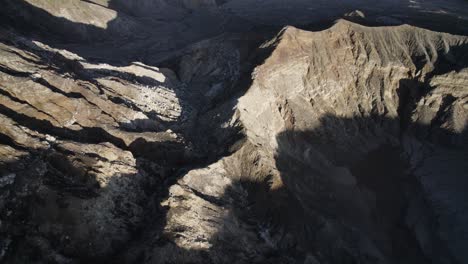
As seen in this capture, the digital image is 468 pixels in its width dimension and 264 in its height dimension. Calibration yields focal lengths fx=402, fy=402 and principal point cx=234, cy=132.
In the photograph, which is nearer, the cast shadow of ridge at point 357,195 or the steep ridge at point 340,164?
the steep ridge at point 340,164

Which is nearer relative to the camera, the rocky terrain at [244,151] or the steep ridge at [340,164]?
the rocky terrain at [244,151]

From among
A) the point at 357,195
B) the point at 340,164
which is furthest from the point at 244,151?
the point at 357,195

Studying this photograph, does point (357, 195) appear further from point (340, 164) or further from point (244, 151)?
point (244, 151)

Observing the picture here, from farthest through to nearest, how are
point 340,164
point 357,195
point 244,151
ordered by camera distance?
point 340,164, point 357,195, point 244,151

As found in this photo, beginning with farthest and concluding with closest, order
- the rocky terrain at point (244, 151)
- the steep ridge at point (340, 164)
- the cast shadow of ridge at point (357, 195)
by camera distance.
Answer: the cast shadow of ridge at point (357, 195) → the steep ridge at point (340, 164) → the rocky terrain at point (244, 151)

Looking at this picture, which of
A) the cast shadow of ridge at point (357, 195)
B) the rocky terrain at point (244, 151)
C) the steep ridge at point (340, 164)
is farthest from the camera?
the cast shadow of ridge at point (357, 195)

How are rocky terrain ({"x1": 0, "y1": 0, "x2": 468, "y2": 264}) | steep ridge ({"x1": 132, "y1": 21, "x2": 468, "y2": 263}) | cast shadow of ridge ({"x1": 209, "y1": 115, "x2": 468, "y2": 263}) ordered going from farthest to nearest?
1. cast shadow of ridge ({"x1": 209, "y1": 115, "x2": 468, "y2": 263})
2. steep ridge ({"x1": 132, "y1": 21, "x2": 468, "y2": 263})
3. rocky terrain ({"x1": 0, "y1": 0, "x2": 468, "y2": 264})

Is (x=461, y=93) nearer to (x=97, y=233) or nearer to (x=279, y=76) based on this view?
(x=279, y=76)

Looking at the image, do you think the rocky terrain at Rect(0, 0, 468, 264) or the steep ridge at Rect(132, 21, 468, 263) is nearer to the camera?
the rocky terrain at Rect(0, 0, 468, 264)
